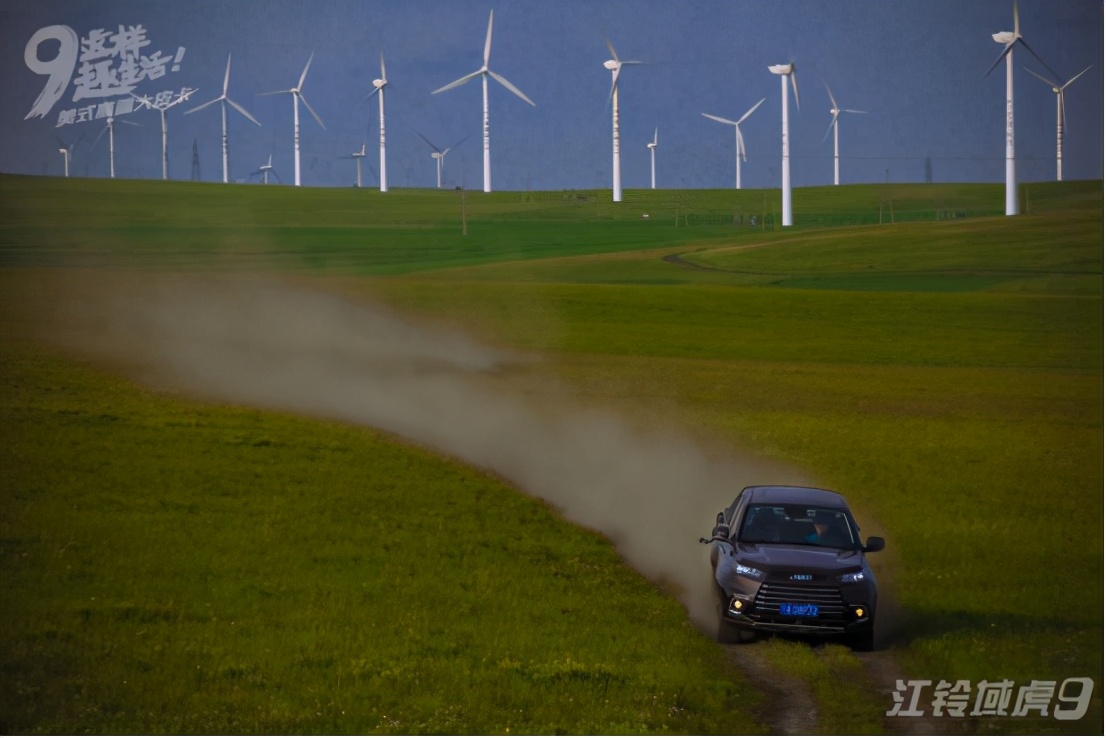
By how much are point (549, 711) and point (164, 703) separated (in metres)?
3.50

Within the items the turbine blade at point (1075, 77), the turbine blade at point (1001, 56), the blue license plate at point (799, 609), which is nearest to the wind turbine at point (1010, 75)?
the turbine blade at point (1001, 56)

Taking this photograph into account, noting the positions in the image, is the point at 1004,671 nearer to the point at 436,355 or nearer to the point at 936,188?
the point at 436,355

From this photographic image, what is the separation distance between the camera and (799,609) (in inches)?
555

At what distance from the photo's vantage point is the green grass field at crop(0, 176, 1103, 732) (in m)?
13.3

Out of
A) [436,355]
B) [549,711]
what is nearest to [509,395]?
[436,355]

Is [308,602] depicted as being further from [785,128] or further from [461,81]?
[785,128]

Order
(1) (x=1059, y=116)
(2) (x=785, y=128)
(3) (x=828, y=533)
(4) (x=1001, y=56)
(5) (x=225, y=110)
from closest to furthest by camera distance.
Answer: (3) (x=828, y=533) → (1) (x=1059, y=116) → (4) (x=1001, y=56) → (5) (x=225, y=110) → (2) (x=785, y=128)

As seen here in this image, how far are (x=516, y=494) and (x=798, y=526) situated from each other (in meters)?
10.5

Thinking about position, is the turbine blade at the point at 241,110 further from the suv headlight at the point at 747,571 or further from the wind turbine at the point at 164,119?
the suv headlight at the point at 747,571

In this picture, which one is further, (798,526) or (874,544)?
(798,526)

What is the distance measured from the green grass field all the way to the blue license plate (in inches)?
18.9

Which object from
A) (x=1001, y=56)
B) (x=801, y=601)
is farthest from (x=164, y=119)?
(x=801, y=601)

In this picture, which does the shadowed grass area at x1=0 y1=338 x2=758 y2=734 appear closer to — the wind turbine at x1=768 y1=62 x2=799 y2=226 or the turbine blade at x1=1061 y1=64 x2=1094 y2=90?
the turbine blade at x1=1061 y1=64 x2=1094 y2=90

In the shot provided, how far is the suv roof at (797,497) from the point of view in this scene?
15.7 meters
